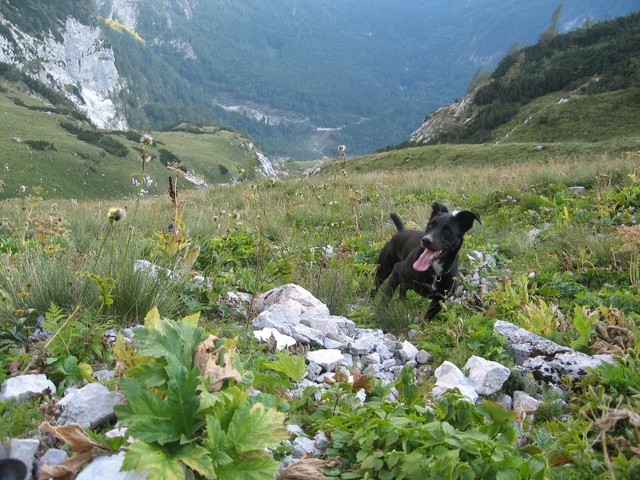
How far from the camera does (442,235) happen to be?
18.6ft

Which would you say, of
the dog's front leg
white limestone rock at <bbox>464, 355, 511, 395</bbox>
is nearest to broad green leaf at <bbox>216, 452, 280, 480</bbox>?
white limestone rock at <bbox>464, 355, 511, 395</bbox>

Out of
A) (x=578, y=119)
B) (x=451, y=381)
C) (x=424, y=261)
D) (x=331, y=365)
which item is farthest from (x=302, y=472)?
(x=578, y=119)

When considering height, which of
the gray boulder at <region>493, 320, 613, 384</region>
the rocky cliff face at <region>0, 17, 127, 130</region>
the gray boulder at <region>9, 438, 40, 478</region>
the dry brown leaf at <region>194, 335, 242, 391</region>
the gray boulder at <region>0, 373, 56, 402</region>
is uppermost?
the rocky cliff face at <region>0, 17, 127, 130</region>

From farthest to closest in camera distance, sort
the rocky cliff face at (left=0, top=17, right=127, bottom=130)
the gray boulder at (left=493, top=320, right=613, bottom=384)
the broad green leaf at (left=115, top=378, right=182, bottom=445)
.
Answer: the rocky cliff face at (left=0, top=17, right=127, bottom=130)
the gray boulder at (left=493, top=320, right=613, bottom=384)
the broad green leaf at (left=115, top=378, right=182, bottom=445)

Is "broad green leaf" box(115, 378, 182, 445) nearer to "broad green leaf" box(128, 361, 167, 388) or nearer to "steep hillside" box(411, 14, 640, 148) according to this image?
"broad green leaf" box(128, 361, 167, 388)

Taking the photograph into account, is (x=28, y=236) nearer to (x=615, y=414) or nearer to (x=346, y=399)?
(x=346, y=399)

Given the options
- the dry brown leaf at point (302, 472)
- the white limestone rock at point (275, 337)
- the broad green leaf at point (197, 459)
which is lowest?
the dry brown leaf at point (302, 472)

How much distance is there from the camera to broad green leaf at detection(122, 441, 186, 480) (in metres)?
1.61

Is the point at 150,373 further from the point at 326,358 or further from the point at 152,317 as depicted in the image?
the point at 326,358

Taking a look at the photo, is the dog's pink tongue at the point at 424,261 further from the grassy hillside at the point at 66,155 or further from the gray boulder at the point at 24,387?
the grassy hillside at the point at 66,155

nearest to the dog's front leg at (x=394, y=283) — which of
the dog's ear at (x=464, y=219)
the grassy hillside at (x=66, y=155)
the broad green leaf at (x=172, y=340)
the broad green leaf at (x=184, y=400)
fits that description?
the dog's ear at (x=464, y=219)

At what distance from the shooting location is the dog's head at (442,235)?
556 cm

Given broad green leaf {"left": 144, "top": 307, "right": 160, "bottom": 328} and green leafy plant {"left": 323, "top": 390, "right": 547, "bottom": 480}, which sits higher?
broad green leaf {"left": 144, "top": 307, "right": 160, "bottom": 328}

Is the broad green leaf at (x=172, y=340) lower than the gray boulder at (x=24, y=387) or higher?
higher
